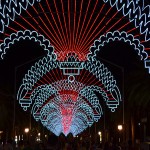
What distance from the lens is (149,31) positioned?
2623 centimetres

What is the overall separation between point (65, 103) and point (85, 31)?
54.6 meters

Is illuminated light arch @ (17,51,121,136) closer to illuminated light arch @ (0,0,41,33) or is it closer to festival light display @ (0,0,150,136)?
festival light display @ (0,0,150,136)

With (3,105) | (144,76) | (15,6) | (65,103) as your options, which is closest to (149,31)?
(15,6)

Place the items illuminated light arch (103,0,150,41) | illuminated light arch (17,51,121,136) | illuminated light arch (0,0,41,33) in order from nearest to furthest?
illuminated light arch (0,0,41,33) < illuminated light arch (103,0,150,41) < illuminated light arch (17,51,121,136)

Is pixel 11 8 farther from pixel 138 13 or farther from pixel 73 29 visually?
pixel 73 29

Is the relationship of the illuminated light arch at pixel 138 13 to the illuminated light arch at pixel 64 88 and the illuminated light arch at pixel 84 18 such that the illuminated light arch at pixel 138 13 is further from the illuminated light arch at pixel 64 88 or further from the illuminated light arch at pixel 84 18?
the illuminated light arch at pixel 64 88

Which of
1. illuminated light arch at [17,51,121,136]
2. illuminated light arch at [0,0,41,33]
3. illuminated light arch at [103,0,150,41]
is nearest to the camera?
illuminated light arch at [0,0,41,33]

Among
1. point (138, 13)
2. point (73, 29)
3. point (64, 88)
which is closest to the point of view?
point (138, 13)

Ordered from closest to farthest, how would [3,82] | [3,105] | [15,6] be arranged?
[15,6] < [3,105] < [3,82]

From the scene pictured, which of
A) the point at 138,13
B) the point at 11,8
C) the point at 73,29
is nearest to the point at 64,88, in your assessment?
the point at 73,29

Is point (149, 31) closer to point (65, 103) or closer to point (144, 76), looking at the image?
point (144, 76)

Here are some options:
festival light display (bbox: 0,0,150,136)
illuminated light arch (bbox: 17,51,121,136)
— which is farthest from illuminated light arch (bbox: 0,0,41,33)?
illuminated light arch (bbox: 17,51,121,136)

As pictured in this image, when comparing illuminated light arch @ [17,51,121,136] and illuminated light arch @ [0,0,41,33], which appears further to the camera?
illuminated light arch @ [17,51,121,136]

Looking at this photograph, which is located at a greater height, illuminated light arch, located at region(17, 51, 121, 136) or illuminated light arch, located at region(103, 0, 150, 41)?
illuminated light arch, located at region(17, 51, 121, 136)
